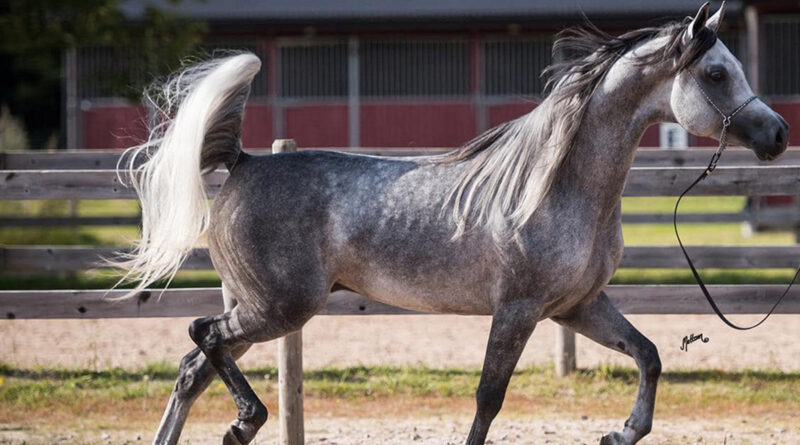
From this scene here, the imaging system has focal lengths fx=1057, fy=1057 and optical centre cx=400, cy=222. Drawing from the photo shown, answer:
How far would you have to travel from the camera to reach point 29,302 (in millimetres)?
6551

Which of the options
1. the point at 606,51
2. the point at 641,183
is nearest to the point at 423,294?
the point at 606,51

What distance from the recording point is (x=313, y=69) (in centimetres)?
2245

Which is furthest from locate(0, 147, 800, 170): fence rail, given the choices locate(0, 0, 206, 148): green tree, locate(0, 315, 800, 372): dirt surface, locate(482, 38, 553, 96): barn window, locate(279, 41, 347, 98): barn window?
locate(482, 38, 553, 96): barn window

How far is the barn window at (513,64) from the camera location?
72.9 ft

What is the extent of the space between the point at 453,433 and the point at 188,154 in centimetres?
235

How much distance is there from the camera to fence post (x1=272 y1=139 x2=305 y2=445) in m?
5.60

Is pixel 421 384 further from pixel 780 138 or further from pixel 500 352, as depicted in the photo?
pixel 780 138

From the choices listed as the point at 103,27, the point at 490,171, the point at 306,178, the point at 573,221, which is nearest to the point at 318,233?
the point at 306,178

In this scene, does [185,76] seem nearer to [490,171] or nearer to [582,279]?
[490,171]

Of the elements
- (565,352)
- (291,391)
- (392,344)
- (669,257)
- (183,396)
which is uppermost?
(183,396)

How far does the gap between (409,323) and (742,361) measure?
10.6 feet

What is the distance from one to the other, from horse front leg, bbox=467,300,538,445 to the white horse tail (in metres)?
1.47

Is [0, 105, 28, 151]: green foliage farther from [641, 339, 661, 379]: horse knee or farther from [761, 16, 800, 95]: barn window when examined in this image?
[641, 339, 661, 379]: horse knee

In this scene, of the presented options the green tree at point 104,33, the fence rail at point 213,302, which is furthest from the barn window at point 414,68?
the fence rail at point 213,302
